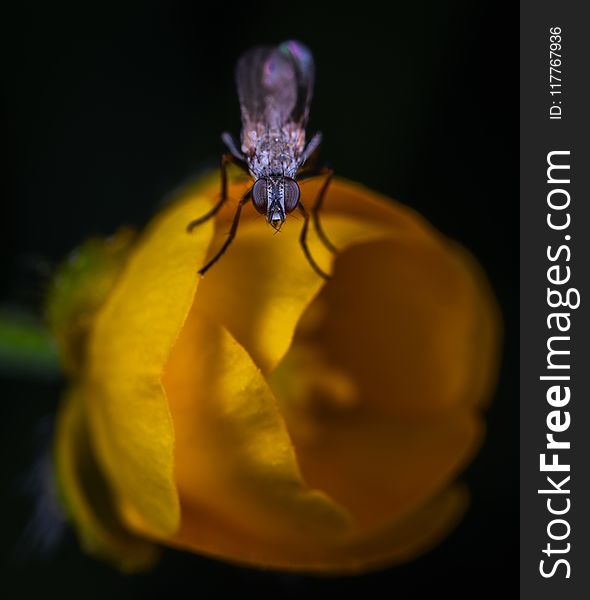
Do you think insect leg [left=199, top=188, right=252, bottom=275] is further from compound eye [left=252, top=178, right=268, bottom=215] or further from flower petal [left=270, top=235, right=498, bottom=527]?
flower petal [left=270, top=235, right=498, bottom=527]

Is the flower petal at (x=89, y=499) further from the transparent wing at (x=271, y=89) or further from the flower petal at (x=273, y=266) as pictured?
the transparent wing at (x=271, y=89)

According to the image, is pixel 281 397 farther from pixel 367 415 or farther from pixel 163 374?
pixel 163 374

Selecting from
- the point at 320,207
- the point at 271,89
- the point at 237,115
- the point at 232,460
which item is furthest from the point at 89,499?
the point at 237,115

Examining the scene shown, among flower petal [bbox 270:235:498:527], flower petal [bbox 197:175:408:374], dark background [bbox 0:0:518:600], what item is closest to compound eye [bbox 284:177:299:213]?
flower petal [bbox 197:175:408:374]

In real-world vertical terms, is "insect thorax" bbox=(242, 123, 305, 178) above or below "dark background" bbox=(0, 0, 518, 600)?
below

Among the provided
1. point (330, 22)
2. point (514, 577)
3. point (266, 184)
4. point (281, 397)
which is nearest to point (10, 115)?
point (330, 22)

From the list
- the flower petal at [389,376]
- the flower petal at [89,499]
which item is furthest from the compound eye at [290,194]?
the flower petal at [89,499]

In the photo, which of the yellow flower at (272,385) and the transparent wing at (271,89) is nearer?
the yellow flower at (272,385)
